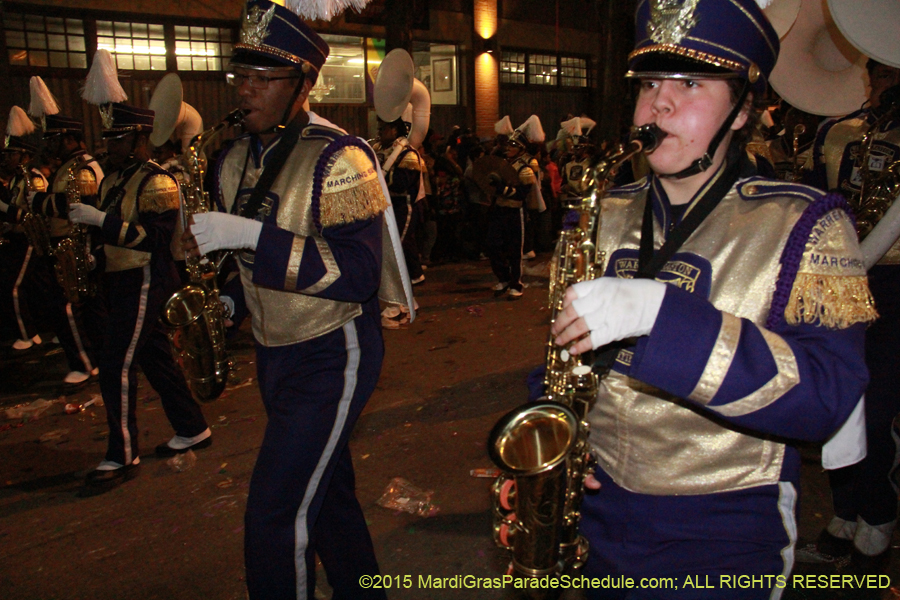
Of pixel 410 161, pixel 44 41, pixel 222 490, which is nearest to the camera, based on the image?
pixel 222 490

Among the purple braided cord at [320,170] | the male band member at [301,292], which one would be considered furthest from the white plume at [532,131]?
the purple braided cord at [320,170]

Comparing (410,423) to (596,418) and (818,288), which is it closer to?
(596,418)

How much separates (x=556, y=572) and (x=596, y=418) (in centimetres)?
43

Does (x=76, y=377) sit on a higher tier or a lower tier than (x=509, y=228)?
lower

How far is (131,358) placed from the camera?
4.42 meters

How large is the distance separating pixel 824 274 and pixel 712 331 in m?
0.33

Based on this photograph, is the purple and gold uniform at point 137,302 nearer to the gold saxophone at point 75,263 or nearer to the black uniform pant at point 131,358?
the black uniform pant at point 131,358

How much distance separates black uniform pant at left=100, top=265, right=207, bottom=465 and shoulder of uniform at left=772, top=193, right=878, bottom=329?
371 centimetres

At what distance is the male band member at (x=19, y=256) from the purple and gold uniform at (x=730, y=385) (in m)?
7.21

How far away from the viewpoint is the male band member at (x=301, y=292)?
251cm

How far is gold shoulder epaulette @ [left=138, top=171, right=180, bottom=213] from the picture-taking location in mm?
4633

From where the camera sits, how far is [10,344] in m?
8.01

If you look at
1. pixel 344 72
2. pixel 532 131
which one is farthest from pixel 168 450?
pixel 344 72

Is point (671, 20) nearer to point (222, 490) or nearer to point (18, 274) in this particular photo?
point (222, 490)
